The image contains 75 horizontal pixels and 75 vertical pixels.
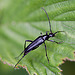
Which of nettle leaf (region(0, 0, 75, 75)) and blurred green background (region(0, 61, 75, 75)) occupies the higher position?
nettle leaf (region(0, 0, 75, 75))

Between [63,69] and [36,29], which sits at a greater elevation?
[36,29]

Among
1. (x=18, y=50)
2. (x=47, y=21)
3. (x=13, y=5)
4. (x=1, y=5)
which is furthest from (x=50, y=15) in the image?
(x=1, y=5)

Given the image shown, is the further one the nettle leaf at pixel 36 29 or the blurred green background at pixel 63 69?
the blurred green background at pixel 63 69

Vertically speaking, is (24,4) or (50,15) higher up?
(24,4)

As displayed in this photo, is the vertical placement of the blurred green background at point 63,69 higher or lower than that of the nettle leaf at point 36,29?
lower

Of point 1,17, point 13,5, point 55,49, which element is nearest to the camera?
point 55,49

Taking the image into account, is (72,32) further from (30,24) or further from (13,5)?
(13,5)

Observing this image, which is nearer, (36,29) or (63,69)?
(36,29)

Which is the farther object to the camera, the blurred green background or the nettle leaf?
the blurred green background
